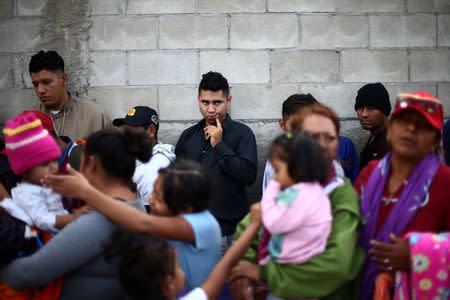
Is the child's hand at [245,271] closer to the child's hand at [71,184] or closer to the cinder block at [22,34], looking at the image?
the child's hand at [71,184]

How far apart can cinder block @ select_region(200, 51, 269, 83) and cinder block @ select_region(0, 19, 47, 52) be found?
1594 mm

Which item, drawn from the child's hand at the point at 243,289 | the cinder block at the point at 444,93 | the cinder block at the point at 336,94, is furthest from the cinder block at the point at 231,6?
the child's hand at the point at 243,289

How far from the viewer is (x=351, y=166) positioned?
3.90 metres

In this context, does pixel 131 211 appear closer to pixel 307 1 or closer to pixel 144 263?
pixel 144 263

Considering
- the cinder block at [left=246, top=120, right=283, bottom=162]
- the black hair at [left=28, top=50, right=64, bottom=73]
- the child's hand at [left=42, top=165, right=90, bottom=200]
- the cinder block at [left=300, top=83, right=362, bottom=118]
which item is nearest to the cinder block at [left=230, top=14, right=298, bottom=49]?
the cinder block at [left=300, top=83, right=362, bottom=118]

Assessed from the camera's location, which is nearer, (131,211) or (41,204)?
(131,211)

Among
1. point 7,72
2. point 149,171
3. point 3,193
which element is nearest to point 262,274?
point 3,193

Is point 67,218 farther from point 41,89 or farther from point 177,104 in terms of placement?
point 177,104

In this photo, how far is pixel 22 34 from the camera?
4598mm

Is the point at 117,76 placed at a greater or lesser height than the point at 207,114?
greater

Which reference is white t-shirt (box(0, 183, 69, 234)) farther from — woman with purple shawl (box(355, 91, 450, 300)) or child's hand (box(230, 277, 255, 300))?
woman with purple shawl (box(355, 91, 450, 300))

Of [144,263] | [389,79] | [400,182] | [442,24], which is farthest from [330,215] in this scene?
[442,24]

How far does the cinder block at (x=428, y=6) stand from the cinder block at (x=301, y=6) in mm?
756

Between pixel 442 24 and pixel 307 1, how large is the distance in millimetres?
1345
